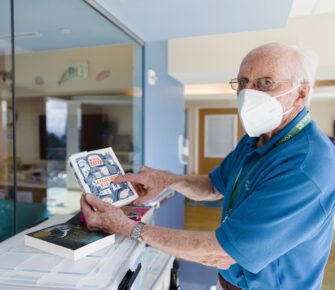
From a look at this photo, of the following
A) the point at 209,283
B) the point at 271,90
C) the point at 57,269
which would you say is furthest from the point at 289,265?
the point at 209,283

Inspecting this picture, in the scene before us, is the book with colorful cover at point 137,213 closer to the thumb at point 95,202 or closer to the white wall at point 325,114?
the thumb at point 95,202

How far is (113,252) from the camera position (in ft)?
2.45

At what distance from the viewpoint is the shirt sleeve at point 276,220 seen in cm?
67

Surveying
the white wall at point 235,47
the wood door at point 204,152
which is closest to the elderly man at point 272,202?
the white wall at point 235,47

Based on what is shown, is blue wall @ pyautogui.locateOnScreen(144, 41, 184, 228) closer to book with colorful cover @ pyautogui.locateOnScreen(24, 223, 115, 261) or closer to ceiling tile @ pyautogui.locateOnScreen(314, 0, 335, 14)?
book with colorful cover @ pyautogui.locateOnScreen(24, 223, 115, 261)

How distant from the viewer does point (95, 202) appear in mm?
840

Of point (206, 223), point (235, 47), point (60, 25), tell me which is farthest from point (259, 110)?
point (206, 223)

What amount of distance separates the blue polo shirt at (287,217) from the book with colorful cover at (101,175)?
0.41 metres

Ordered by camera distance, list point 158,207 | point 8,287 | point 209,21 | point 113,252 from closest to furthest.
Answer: point 8,287
point 113,252
point 209,21
point 158,207

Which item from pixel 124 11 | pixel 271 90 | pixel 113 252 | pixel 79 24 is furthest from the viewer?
pixel 79 24

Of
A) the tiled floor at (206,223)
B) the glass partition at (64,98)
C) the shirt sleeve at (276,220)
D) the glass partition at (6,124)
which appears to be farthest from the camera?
the tiled floor at (206,223)

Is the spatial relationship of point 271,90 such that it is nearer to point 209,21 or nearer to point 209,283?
point 209,21

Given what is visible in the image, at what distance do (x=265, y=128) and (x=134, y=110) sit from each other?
1.43 meters

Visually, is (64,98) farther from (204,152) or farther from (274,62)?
(204,152)
